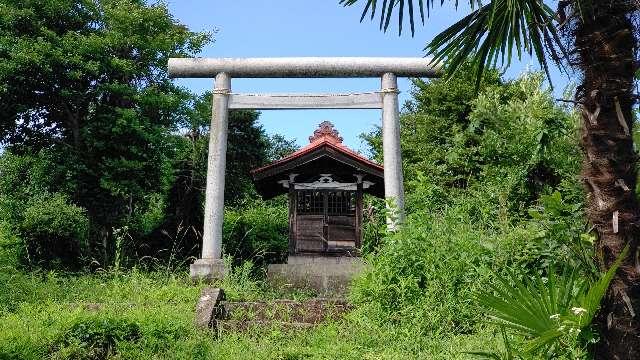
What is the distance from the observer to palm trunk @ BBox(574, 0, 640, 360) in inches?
152

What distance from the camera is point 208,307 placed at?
8352 mm

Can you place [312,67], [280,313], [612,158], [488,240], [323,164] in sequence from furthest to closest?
[323,164] < [312,67] < [280,313] < [488,240] < [612,158]

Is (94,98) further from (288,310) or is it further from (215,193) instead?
(288,310)

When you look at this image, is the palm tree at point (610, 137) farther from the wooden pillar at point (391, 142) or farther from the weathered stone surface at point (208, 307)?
the wooden pillar at point (391, 142)

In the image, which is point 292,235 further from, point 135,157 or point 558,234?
point 558,234

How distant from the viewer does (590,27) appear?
4.12 metres

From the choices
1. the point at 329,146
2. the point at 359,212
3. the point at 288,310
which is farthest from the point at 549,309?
the point at 359,212

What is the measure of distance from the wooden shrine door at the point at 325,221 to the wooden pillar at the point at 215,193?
2.90 meters

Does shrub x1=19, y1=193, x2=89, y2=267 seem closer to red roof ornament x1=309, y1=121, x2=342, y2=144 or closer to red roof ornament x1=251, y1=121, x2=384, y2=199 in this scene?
red roof ornament x1=251, y1=121, x2=384, y2=199

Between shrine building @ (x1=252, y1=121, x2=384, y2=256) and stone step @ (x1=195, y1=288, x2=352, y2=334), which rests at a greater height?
shrine building @ (x1=252, y1=121, x2=384, y2=256)

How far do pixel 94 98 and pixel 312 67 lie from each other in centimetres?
702

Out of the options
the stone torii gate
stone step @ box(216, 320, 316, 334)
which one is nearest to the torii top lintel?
the stone torii gate

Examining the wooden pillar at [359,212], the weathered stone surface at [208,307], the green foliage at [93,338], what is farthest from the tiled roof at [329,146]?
the green foliage at [93,338]

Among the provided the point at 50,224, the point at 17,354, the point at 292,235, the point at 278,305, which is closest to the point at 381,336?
the point at 278,305
